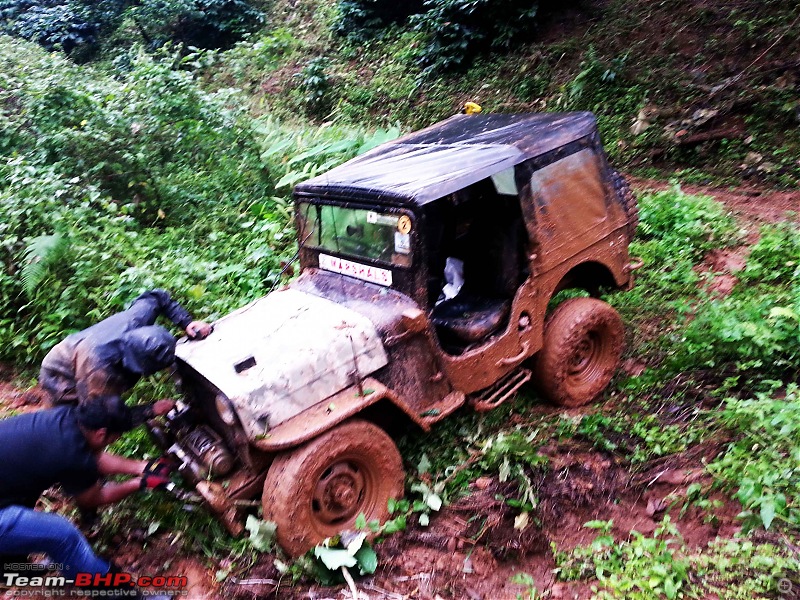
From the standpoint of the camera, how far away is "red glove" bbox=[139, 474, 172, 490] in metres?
3.25

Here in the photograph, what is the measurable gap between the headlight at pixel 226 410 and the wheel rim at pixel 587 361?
2.49 m

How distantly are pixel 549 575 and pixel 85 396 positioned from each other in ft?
8.50

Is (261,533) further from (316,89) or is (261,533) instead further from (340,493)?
(316,89)

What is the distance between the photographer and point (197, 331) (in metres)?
3.44

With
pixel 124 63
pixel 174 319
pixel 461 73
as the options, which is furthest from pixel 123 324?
pixel 124 63

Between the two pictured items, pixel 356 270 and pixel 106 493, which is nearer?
pixel 106 493

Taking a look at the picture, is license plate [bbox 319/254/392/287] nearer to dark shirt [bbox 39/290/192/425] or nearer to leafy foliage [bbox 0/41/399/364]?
dark shirt [bbox 39/290/192/425]

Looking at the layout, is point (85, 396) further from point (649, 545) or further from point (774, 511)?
point (774, 511)

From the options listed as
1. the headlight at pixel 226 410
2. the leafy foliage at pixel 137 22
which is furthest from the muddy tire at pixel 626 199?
the leafy foliage at pixel 137 22

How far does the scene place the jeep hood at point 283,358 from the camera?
3000 millimetres

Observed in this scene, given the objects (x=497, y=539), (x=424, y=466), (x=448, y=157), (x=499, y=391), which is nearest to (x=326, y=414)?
(x=424, y=466)

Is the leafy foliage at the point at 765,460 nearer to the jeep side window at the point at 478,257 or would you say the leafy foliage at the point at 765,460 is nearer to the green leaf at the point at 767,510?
the green leaf at the point at 767,510

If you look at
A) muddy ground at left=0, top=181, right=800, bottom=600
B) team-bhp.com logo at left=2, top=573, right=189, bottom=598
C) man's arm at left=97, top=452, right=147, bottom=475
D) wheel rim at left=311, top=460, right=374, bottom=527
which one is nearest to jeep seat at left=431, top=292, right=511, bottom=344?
muddy ground at left=0, top=181, right=800, bottom=600

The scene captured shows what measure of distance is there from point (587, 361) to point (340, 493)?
2.25 metres
